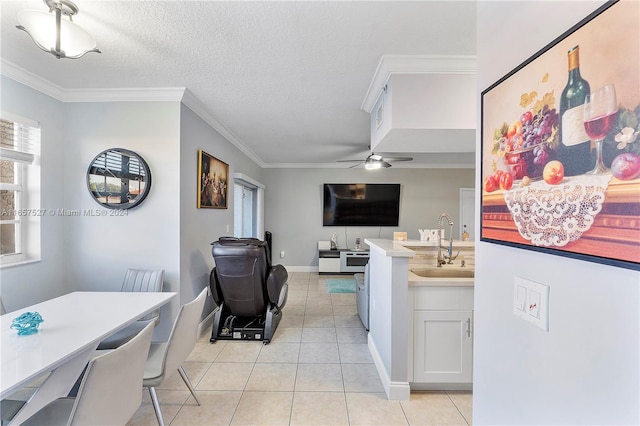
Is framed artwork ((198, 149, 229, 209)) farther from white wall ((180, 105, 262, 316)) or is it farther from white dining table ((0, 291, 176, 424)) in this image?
white dining table ((0, 291, 176, 424))

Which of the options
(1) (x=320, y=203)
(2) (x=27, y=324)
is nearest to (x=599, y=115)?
(2) (x=27, y=324)

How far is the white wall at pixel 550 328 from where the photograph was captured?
1.86 feet

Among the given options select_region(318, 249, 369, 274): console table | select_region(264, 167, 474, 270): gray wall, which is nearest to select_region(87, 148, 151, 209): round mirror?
select_region(264, 167, 474, 270): gray wall

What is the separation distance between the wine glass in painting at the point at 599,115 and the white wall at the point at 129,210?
284 centimetres

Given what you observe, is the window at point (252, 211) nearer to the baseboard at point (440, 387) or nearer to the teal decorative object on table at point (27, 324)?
the teal decorative object on table at point (27, 324)

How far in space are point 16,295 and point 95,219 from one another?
0.81 meters

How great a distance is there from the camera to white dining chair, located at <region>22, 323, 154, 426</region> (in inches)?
40.4

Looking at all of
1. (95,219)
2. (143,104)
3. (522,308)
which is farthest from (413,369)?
(143,104)

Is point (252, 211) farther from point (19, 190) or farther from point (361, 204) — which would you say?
point (19, 190)

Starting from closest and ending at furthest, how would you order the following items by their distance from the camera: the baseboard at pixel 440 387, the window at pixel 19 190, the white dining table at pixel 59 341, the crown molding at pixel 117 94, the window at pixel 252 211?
the white dining table at pixel 59 341
the baseboard at pixel 440 387
the window at pixel 19 190
the crown molding at pixel 117 94
the window at pixel 252 211

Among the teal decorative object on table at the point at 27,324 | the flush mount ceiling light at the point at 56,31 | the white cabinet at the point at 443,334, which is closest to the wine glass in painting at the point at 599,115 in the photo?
the white cabinet at the point at 443,334

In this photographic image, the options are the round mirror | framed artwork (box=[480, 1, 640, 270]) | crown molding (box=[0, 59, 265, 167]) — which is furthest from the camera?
the round mirror

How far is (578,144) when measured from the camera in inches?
25.2

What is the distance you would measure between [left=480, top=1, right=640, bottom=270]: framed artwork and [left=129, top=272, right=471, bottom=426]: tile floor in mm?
1660
